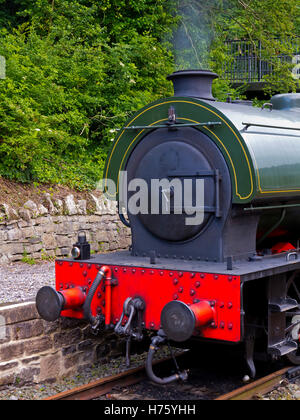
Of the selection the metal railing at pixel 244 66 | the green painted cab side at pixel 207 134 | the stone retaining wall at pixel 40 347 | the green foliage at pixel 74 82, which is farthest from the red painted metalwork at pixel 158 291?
the metal railing at pixel 244 66

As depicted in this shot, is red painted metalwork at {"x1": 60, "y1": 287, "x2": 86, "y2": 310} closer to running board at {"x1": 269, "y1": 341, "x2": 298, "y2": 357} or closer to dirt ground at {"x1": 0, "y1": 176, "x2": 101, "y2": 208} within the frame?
running board at {"x1": 269, "y1": 341, "x2": 298, "y2": 357}

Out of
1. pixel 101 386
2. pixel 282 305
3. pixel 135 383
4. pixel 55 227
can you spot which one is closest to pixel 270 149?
pixel 282 305

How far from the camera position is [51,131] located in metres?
9.42

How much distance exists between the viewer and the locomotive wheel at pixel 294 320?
4.81 m

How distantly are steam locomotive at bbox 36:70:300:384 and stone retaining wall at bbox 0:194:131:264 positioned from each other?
3487mm

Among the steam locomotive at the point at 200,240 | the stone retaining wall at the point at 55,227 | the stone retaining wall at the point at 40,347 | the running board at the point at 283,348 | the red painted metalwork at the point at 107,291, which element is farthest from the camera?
the stone retaining wall at the point at 55,227

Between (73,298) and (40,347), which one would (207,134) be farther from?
(40,347)

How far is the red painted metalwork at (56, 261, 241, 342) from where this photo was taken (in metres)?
3.99

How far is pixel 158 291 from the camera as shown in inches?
171

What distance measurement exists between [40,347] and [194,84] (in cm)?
278

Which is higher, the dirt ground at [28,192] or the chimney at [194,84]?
the chimney at [194,84]

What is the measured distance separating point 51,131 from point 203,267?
5.82 metres

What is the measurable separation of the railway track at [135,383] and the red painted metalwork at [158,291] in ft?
1.90

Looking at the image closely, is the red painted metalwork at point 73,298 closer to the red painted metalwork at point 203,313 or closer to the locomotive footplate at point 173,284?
the locomotive footplate at point 173,284
